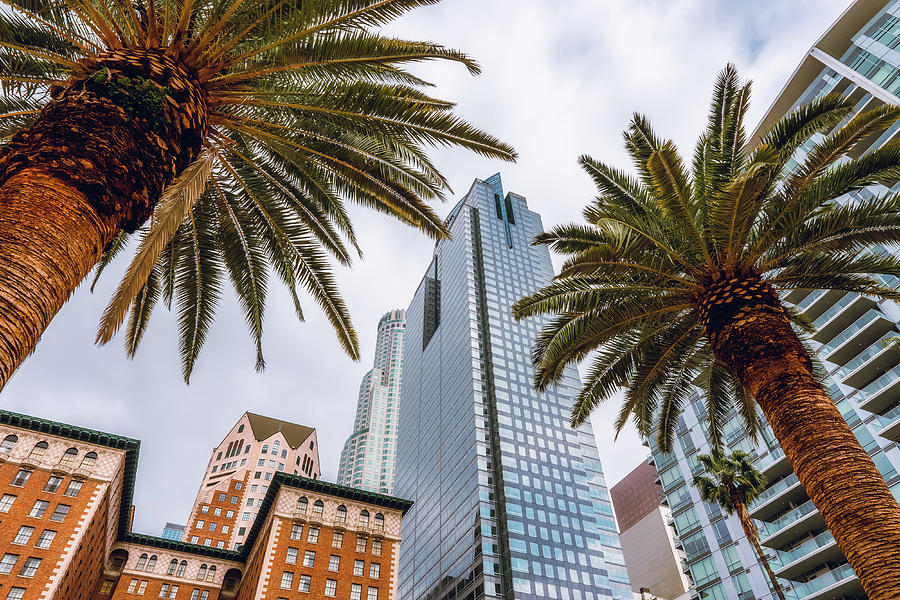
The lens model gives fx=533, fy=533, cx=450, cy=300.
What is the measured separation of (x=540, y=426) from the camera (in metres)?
91.8

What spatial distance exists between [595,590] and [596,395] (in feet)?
235

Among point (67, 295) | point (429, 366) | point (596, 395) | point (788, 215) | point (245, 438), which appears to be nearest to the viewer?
point (67, 295)

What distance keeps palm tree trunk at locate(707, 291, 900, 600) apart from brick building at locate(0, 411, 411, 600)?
43.8m

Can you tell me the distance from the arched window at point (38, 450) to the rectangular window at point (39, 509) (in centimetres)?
399

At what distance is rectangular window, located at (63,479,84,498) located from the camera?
138ft

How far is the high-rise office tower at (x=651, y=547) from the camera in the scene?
10519cm

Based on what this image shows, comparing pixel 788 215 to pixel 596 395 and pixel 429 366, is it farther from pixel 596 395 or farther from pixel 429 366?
pixel 429 366

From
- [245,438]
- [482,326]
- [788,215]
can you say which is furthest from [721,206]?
[245,438]

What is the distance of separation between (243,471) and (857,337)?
91342 millimetres

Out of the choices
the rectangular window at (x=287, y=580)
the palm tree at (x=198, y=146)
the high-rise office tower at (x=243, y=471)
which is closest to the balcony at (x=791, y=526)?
the rectangular window at (x=287, y=580)

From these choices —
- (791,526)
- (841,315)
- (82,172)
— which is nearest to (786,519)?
(791,526)

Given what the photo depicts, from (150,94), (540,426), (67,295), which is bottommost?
(67,295)

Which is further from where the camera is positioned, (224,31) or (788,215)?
(788,215)

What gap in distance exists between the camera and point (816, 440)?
866 cm
